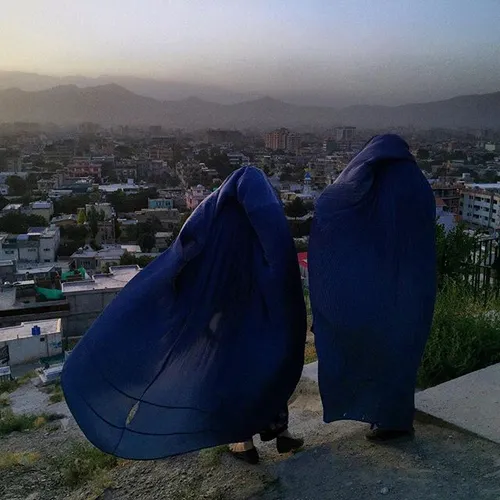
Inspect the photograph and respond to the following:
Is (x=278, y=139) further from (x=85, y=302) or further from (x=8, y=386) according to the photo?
(x=8, y=386)

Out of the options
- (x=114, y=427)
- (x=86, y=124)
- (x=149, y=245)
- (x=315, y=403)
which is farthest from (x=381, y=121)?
(x=86, y=124)

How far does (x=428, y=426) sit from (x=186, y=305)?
4.48 feet

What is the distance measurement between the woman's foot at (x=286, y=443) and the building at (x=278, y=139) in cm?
7446

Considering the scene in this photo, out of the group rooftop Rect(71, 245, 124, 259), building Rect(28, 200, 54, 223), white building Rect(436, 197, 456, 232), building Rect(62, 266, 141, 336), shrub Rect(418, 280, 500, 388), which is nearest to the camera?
shrub Rect(418, 280, 500, 388)

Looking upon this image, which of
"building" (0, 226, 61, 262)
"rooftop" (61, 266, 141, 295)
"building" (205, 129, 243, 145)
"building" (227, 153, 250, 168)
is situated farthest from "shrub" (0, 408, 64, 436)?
"building" (205, 129, 243, 145)

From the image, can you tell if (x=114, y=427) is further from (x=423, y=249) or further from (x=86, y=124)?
(x=86, y=124)

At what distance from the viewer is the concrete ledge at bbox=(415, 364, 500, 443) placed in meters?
2.99

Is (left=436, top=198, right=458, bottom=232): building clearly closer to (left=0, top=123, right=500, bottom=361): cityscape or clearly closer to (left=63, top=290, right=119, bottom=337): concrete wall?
(left=0, top=123, right=500, bottom=361): cityscape

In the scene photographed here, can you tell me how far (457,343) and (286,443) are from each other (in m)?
1.47

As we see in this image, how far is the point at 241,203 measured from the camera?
8.42 ft

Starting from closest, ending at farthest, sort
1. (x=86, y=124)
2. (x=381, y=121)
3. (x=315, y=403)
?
(x=315, y=403)
(x=381, y=121)
(x=86, y=124)

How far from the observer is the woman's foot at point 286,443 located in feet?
9.48

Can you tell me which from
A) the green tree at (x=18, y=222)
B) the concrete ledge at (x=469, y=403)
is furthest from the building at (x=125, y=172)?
the concrete ledge at (x=469, y=403)

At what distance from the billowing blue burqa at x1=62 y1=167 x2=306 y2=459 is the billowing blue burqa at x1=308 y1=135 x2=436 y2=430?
151 millimetres
